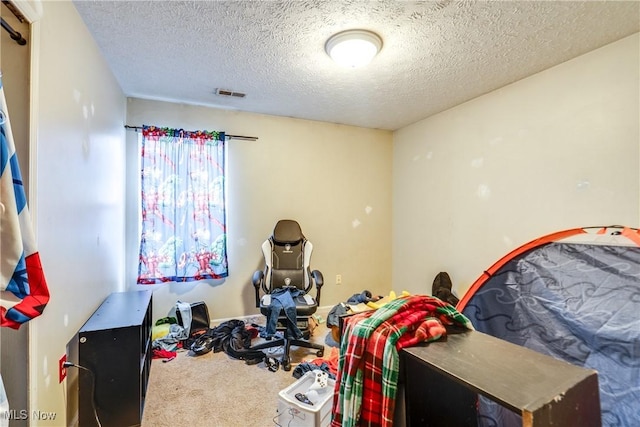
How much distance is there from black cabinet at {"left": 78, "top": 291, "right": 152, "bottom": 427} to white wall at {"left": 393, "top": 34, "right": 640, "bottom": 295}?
111 inches

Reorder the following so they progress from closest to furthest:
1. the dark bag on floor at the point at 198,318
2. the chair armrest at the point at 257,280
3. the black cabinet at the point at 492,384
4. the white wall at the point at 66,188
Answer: the black cabinet at the point at 492,384 < the white wall at the point at 66,188 < the chair armrest at the point at 257,280 < the dark bag on floor at the point at 198,318

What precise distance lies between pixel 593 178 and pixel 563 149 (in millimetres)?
301

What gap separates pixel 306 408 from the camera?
1.47m

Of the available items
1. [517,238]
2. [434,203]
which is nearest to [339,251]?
[434,203]

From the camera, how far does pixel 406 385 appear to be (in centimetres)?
79

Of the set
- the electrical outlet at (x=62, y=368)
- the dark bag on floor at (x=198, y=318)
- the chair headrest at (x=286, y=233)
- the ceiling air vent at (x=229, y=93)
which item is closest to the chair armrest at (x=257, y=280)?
the chair headrest at (x=286, y=233)

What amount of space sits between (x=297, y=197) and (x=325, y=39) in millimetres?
1892

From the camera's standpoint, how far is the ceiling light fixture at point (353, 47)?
6.13 ft

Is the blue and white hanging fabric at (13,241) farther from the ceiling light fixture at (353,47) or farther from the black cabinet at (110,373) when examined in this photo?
the ceiling light fixture at (353,47)

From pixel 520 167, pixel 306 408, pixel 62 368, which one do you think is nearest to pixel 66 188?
pixel 62 368

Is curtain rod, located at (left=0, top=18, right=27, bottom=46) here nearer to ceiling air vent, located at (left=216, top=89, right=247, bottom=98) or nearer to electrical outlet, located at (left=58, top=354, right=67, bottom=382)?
electrical outlet, located at (left=58, top=354, right=67, bottom=382)

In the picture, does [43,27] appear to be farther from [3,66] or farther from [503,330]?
[503,330]

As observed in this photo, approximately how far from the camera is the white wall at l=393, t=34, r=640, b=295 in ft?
6.40

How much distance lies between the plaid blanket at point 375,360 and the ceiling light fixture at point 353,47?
5.56ft
